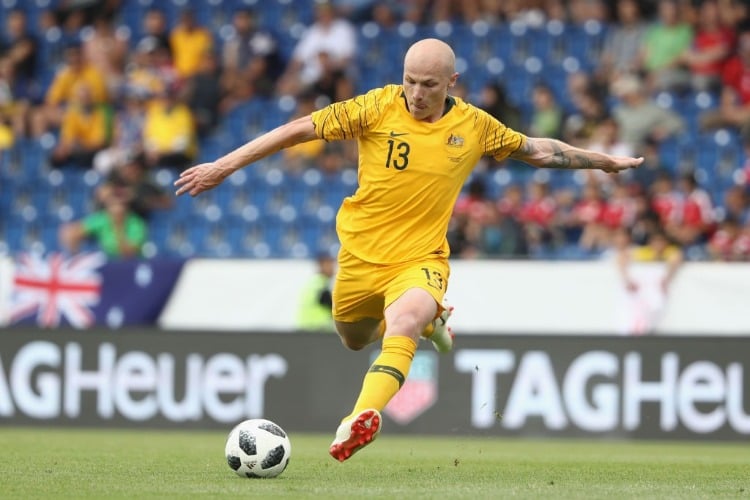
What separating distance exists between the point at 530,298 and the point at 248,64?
237 inches

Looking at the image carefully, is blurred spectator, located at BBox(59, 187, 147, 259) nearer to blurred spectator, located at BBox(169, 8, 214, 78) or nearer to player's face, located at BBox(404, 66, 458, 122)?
blurred spectator, located at BBox(169, 8, 214, 78)

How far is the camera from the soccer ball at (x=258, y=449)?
300 inches

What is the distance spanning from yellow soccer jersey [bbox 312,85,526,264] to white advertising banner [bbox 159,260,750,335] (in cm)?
619

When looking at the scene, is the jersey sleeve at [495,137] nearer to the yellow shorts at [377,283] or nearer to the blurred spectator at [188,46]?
the yellow shorts at [377,283]

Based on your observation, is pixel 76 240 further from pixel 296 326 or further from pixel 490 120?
pixel 490 120

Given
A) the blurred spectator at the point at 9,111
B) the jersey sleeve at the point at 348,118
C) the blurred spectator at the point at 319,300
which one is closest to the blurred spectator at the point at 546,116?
the blurred spectator at the point at 319,300

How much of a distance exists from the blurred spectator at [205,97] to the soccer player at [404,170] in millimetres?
10405

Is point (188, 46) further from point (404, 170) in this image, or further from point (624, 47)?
point (404, 170)

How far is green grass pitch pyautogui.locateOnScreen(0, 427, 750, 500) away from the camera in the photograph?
703cm

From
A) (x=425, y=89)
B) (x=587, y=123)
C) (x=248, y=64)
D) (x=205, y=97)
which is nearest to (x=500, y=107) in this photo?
(x=587, y=123)

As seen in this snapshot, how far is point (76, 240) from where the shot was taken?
639 inches

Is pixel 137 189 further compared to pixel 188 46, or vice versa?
pixel 188 46

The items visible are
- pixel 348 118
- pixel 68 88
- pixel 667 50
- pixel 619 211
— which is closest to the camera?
pixel 348 118

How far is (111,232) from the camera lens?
16.4 m
